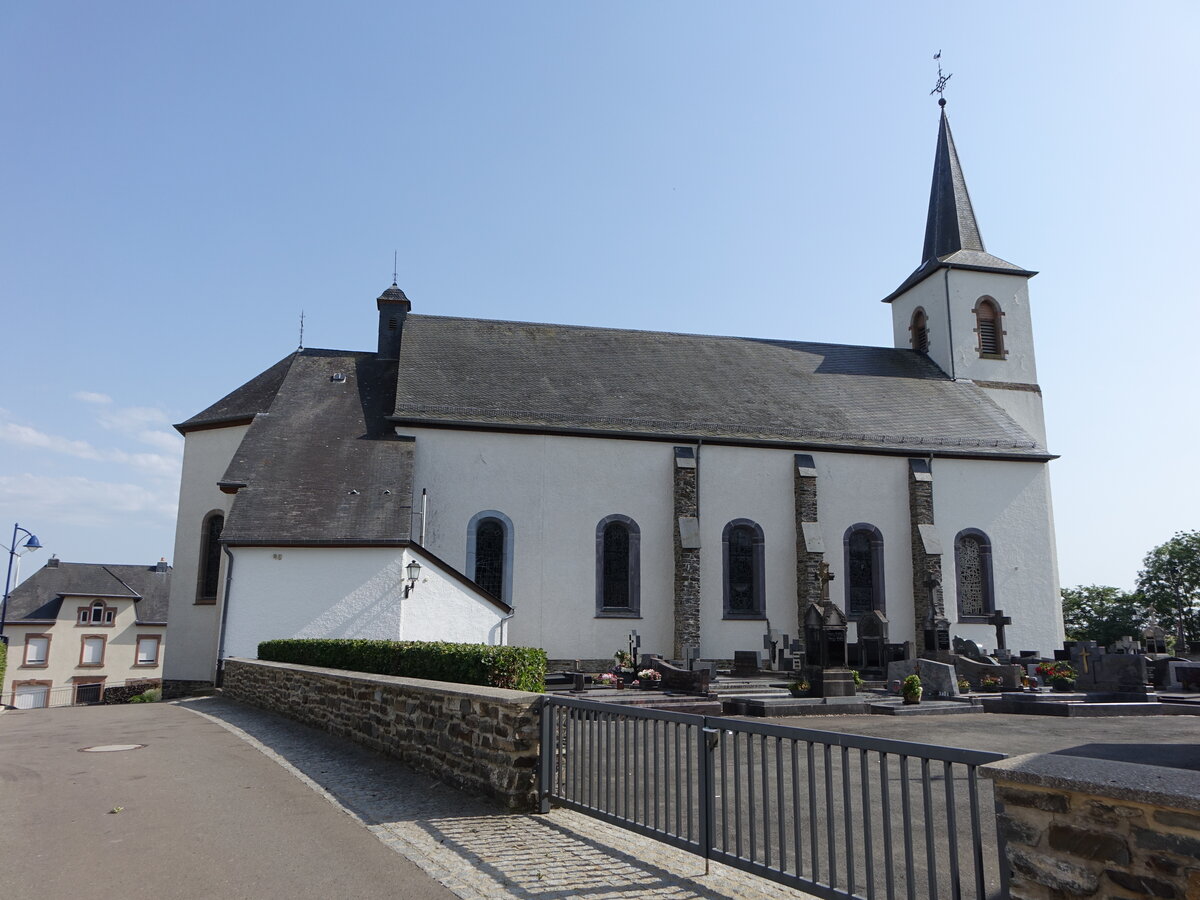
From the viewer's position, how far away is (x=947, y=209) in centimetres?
3231

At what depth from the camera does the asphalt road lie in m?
5.14

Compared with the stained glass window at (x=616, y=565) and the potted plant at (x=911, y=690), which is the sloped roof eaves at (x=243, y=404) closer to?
the stained glass window at (x=616, y=565)

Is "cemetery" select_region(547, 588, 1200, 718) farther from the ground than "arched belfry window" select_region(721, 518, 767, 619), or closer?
closer

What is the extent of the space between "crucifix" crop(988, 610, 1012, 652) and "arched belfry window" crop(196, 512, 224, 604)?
20.5m

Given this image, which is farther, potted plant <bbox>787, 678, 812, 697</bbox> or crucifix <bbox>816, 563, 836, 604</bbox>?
crucifix <bbox>816, 563, 836, 604</bbox>

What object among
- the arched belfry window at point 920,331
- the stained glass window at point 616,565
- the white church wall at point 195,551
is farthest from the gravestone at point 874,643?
the white church wall at point 195,551

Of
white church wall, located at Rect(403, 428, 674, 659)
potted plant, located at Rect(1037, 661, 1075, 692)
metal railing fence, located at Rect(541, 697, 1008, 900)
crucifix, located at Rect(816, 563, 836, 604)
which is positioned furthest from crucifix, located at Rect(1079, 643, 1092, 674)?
metal railing fence, located at Rect(541, 697, 1008, 900)

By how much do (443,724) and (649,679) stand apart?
373 inches

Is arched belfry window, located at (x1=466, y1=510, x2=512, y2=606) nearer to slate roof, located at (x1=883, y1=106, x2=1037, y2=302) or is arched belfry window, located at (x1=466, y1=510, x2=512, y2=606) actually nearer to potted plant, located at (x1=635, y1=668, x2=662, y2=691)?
potted plant, located at (x1=635, y1=668, x2=662, y2=691)

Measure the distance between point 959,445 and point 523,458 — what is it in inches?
514

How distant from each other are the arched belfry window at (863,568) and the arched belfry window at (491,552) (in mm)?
9482

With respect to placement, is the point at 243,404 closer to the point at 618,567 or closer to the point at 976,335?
the point at 618,567

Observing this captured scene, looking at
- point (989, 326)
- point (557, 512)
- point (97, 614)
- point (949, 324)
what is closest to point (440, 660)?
point (557, 512)

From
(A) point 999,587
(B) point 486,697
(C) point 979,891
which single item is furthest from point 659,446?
(C) point 979,891
